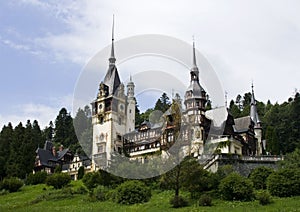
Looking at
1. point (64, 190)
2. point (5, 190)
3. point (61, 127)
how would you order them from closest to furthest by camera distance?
point (64, 190)
point (5, 190)
point (61, 127)

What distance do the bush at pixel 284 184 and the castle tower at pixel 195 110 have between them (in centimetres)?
1940

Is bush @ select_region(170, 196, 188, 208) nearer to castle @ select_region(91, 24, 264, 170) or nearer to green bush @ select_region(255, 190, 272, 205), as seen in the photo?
green bush @ select_region(255, 190, 272, 205)

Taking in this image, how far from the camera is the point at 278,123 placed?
78.4 m

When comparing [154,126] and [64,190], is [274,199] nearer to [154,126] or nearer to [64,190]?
[64,190]

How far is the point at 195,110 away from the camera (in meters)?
62.2

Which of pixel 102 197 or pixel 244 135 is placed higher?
pixel 244 135

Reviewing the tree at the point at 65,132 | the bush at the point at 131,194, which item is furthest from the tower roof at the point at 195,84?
the tree at the point at 65,132

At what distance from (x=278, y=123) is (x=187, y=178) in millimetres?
43814

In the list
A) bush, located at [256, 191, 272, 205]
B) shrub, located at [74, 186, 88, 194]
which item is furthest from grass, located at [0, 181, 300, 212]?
shrub, located at [74, 186, 88, 194]

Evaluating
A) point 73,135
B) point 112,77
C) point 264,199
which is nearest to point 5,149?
point 112,77

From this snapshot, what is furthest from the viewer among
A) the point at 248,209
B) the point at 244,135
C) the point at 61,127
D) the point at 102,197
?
the point at 61,127

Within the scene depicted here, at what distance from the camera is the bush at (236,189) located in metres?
36.4

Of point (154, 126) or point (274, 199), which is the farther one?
point (154, 126)

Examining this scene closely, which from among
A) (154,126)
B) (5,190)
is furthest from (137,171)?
(154,126)
